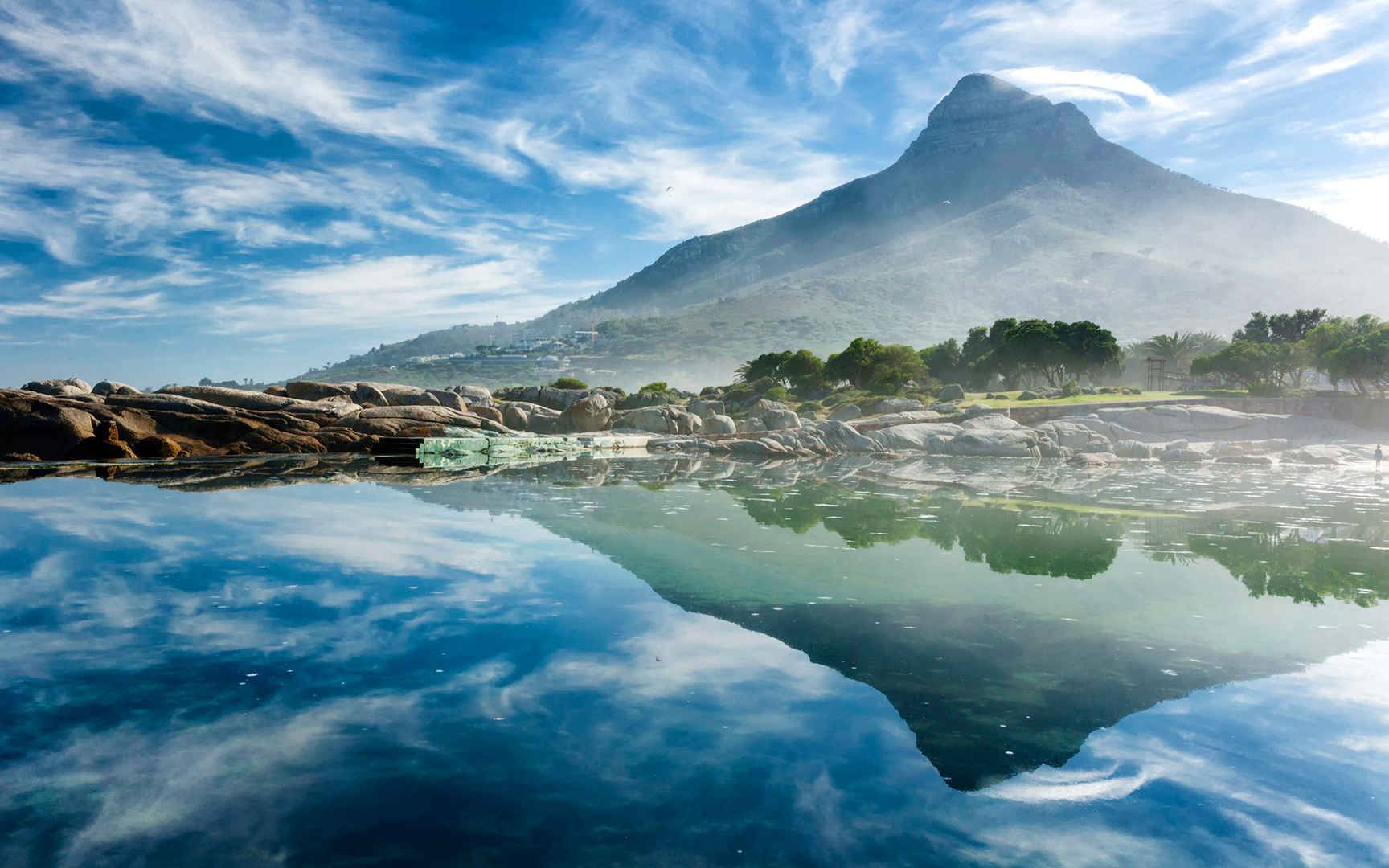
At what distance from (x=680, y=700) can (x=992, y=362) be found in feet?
257

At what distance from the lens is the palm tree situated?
88.1m

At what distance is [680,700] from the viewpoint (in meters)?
5.76

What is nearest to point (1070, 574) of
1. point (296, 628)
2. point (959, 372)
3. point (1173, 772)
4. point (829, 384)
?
point (1173, 772)

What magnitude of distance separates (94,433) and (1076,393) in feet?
189

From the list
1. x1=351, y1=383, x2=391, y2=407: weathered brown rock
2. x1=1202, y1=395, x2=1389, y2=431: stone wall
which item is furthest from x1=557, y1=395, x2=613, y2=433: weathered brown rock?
x1=1202, y1=395, x2=1389, y2=431: stone wall

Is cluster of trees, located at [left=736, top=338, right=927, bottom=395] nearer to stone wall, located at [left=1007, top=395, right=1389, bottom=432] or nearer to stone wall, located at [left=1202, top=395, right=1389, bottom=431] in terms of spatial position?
stone wall, located at [left=1007, top=395, right=1389, bottom=432]

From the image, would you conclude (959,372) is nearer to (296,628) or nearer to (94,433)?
(94,433)

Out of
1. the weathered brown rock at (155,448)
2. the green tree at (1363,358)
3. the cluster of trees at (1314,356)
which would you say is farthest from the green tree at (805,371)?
the weathered brown rock at (155,448)

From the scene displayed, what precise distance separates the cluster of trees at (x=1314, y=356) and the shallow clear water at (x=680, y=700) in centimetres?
4781

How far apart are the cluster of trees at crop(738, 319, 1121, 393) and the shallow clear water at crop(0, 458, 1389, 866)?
62609 mm

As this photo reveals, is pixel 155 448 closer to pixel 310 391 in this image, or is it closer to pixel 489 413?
pixel 310 391

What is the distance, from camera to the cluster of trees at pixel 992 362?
72.1 m

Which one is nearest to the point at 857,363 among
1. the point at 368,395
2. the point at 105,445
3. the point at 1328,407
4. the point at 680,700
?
the point at 1328,407

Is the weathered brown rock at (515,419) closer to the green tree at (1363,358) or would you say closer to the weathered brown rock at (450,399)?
the weathered brown rock at (450,399)
